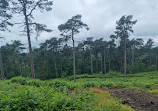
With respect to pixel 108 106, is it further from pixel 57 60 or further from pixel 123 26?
pixel 57 60

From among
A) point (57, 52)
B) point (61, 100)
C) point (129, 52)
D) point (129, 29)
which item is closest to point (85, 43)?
point (57, 52)

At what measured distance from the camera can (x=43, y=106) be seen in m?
3.04

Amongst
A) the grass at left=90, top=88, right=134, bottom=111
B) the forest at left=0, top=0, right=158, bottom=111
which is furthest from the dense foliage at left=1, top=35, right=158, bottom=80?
the grass at left=90, top=88, right=134, bottom=111

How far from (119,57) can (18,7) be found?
132ft

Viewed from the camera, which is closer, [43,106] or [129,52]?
[43,106]

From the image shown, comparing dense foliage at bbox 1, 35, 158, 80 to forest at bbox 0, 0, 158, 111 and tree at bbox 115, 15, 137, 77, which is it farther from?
tree at bbox 115, 15, 137, 77

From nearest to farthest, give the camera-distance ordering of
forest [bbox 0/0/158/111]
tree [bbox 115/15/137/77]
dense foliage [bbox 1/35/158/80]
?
forest [bbox 0/0/158/111], tree [bbox 115/15/137/77], dense foliage [bbox 1/35/158/80]

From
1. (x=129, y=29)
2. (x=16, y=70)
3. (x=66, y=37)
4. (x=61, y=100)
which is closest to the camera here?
(x=61, y=100)

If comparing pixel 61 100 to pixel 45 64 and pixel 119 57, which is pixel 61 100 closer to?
pixel 45 64

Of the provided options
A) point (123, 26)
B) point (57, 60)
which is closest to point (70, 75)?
point (57, 60)

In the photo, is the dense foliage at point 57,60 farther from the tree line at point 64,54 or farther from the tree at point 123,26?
the tree at point 123,26

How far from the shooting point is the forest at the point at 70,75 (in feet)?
11.8

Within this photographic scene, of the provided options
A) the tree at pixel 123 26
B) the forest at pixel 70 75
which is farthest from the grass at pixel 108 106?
the tree at pixel 123 26

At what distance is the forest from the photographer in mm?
3602
